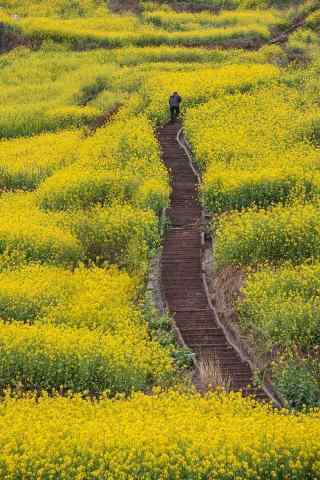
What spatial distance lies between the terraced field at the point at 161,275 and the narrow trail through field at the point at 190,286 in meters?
0.04

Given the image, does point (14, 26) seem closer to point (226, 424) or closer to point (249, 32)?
point (249, 32)

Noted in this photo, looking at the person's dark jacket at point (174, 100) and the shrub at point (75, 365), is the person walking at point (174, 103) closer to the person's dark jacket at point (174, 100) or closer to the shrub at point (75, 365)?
the person's dark jacket at point (174, 100)

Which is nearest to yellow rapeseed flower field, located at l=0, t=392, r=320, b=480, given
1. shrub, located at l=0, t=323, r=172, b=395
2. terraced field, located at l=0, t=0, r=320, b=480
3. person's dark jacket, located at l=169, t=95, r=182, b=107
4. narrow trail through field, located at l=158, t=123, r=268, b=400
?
terraced field, located at l=0, t=0, r=320, b=480

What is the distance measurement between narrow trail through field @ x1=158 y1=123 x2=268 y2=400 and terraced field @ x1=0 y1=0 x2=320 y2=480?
0.14 ft

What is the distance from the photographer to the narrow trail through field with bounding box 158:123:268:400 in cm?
1553

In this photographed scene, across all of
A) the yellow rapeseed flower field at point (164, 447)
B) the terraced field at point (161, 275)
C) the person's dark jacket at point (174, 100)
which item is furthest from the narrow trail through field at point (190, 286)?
the person's dark jacket at point (174, 100)

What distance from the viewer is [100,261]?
2033 centimetres

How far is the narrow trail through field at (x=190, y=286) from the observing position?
15531 millimetres

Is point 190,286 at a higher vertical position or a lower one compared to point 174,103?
lower

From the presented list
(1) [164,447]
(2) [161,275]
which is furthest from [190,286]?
(1) [164,447]

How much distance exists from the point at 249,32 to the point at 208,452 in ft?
116

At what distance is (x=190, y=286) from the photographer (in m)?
18.4

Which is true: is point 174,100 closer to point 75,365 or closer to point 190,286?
point 190,286

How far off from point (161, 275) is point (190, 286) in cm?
82
